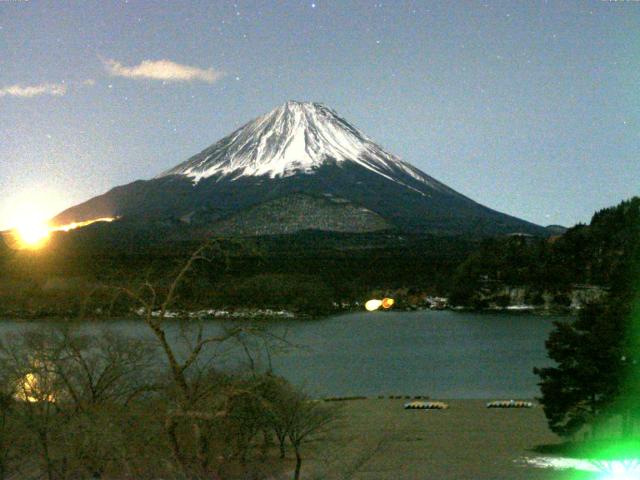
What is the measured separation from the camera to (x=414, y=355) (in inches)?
1788

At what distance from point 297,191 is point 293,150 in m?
17.7

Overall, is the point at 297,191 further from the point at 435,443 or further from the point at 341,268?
the point at 435,443

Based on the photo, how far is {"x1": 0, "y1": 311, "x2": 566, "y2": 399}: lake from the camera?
32406 mm

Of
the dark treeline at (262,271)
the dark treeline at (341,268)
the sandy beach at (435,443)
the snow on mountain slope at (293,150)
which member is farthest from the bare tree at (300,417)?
the snow on mountain slope at (293,150)

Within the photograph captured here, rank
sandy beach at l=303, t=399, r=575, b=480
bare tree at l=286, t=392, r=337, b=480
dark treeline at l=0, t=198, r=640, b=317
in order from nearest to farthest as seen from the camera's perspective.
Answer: bare tree at l=286, t=392, r=337, b=480, sandy beach at l=303, t=399, r=575, b=480, dark treeline at l=0, t=198, r=640, b=317

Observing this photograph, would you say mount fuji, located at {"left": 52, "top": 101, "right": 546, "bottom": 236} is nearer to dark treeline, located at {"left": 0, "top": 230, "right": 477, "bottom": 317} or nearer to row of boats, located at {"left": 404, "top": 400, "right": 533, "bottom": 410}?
dark treeline, located at {"left": 0, "top": 230, "right": 477, "bottom": 317}

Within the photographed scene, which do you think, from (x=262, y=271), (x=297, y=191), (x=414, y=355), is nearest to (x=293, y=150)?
(x=297, y=191)

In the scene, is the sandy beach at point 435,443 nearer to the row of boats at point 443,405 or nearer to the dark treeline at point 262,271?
the row of boats at point 443,405

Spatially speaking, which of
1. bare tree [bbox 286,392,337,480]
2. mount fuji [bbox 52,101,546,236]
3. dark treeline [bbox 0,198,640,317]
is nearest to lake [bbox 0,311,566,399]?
bare tree [bbox 286,392,337,480]

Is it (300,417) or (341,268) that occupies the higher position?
(341,268)

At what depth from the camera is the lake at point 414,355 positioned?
3241 cm

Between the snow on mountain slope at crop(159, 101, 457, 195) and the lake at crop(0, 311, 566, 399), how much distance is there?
63.8 metres

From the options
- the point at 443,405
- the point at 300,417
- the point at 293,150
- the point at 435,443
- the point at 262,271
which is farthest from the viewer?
the point at 293,150

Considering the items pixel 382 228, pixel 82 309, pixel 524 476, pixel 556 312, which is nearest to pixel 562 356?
pixel 524 476
